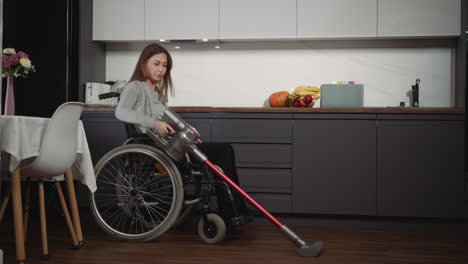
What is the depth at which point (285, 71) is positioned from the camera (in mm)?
3941

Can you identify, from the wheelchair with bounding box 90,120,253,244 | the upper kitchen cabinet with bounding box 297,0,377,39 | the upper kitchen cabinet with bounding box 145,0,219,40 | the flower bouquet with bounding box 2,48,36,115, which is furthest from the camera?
the upper kitchen cabinet with bounding box 145,0,219,40

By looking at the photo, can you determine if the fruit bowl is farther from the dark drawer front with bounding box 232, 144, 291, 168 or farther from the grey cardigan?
the grey cardigan

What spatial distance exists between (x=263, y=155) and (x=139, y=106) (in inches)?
39.8

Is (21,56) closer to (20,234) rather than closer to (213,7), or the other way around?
(20,234)

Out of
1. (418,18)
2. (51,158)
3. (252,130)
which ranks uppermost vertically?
(418,18)

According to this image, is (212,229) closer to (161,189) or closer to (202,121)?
(161,189)

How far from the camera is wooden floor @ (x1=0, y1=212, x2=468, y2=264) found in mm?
2283

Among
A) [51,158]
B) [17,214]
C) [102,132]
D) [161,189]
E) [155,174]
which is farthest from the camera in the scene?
[102,132]

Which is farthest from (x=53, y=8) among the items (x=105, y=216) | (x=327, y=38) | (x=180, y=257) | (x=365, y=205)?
(x=365, y=205)

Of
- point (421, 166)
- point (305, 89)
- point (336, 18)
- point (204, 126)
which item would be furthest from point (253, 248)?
point (336, 18)

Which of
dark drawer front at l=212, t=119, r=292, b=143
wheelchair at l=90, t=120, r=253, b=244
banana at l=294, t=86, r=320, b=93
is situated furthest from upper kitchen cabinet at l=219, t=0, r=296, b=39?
wheelchair at l=90, t=120, r=253, b=244

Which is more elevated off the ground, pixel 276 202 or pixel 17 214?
pixel 17 214

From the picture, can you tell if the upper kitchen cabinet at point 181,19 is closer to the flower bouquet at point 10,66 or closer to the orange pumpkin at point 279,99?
the orange pumpkin at point 279,99

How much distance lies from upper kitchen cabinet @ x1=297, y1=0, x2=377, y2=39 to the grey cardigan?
143 centimetres
